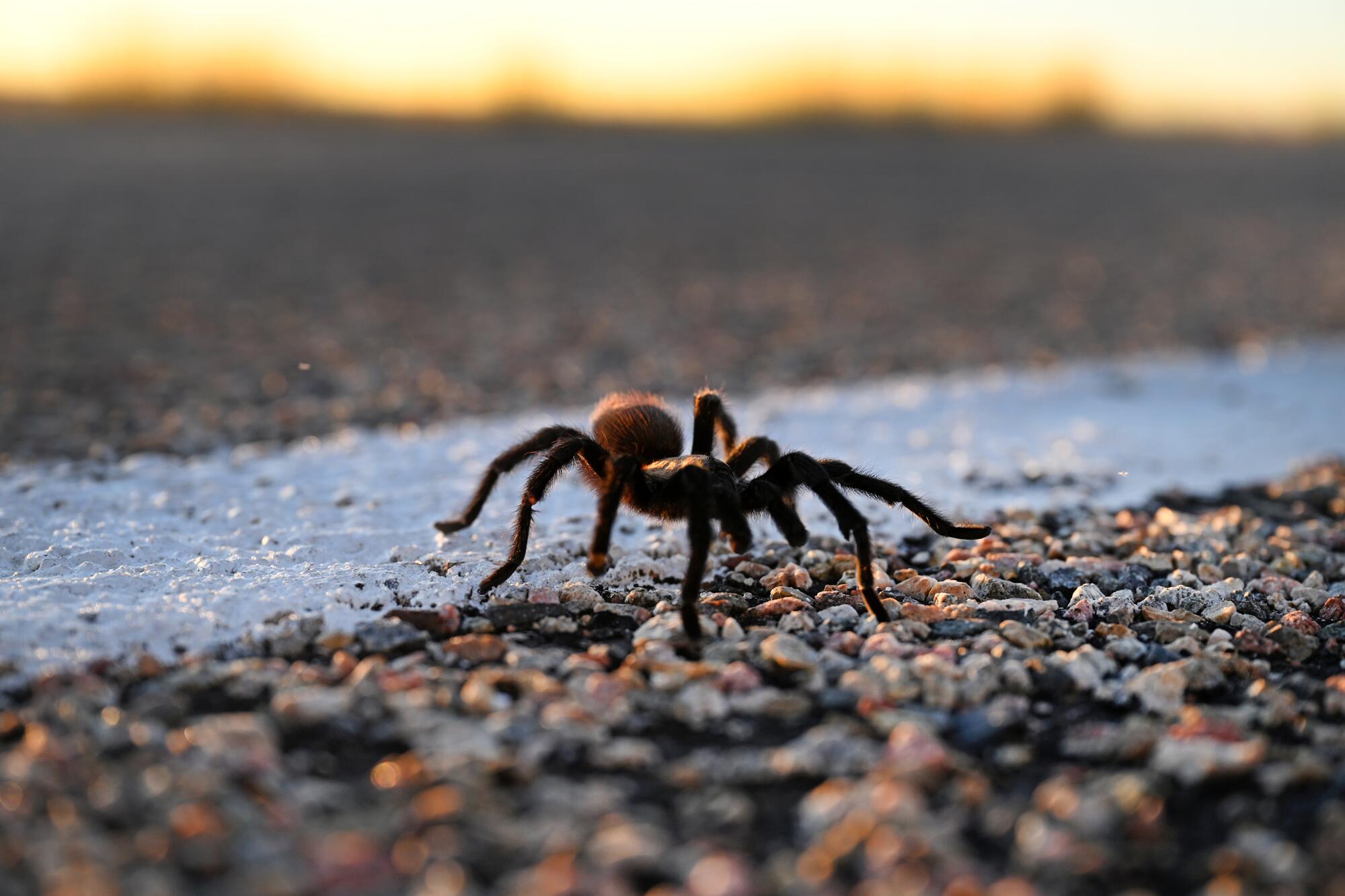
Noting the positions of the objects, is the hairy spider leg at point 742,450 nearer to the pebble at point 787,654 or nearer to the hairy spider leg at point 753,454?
the hairy spider leg at point 753,454

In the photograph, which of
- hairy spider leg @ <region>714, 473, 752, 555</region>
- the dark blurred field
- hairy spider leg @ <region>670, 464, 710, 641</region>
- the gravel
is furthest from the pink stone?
the dark blurred field

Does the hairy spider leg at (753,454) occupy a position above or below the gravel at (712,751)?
above

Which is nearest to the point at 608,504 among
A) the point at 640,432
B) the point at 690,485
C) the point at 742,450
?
the point at 690,485

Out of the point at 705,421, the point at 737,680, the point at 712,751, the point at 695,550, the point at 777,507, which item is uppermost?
the point at 705,421

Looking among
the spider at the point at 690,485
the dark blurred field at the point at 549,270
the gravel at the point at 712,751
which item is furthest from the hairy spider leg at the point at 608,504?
the dark blurred field at the point at 549,270

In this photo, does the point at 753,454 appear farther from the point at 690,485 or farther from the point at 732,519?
the point at 690,485

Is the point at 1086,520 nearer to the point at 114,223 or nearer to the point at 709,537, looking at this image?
the point at 709,537

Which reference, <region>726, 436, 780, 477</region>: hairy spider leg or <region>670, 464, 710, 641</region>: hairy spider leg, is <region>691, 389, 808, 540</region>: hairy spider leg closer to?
<region>726, 436, 780, 477</region>: hairy spider leg
